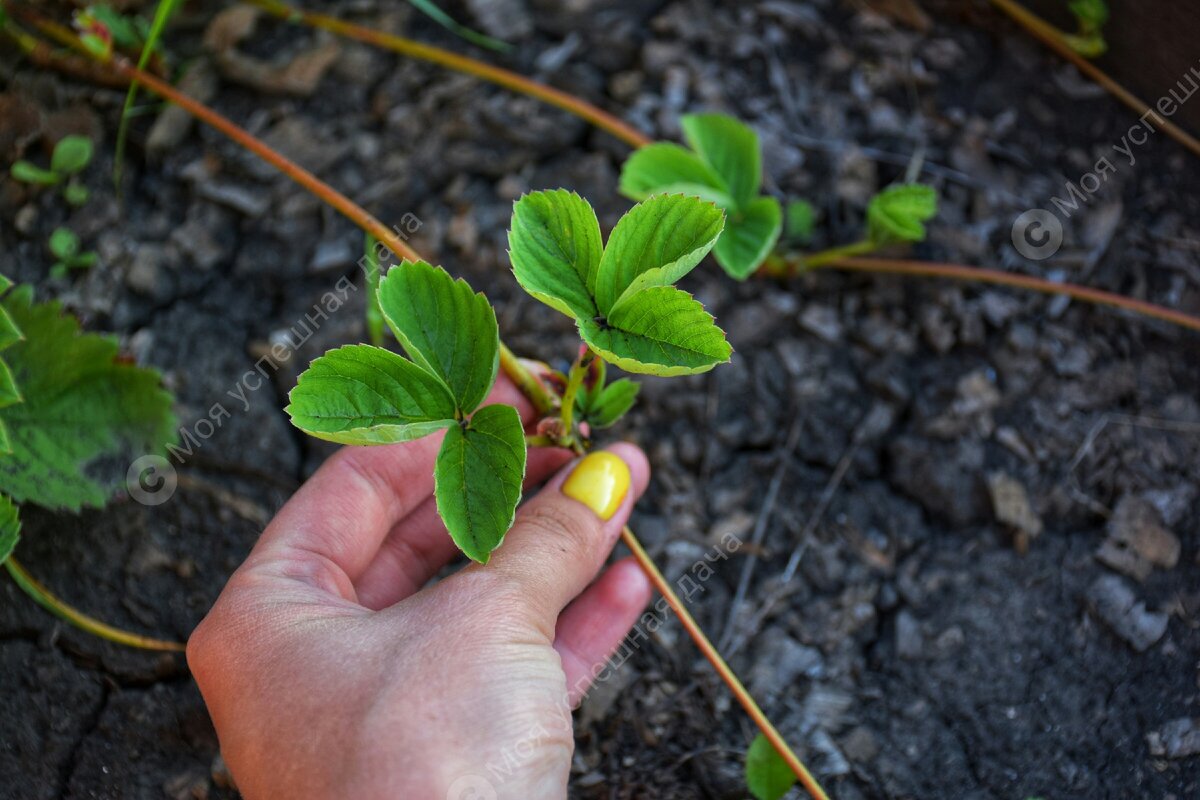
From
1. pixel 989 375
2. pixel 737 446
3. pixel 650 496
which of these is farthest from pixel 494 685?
pixel 989 375

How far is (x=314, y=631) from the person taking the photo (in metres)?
1.11

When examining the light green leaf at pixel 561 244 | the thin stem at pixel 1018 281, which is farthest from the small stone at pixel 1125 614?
the light green leaf at pixel 561 244

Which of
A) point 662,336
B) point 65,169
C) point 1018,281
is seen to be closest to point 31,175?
point 65,169

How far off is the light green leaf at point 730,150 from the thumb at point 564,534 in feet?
1.89

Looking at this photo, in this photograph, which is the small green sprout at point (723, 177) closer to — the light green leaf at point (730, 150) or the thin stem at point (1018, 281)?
the light green leaf at point (730, 150)

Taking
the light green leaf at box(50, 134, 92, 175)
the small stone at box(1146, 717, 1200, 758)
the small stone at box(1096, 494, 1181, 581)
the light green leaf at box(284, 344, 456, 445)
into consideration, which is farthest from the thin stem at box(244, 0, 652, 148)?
the small stone at box(1146, 717, 1200, 758)

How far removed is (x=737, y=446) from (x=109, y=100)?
1.43 metres

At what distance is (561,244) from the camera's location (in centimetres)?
115

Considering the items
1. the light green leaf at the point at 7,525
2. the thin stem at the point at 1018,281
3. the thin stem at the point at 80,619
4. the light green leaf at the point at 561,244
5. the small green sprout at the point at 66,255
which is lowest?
the thin stem at the point at 80,619

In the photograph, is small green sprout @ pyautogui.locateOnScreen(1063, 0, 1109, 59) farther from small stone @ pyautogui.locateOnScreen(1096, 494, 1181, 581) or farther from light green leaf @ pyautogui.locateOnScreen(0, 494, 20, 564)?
light green leaf @ pyautogui.locateOnScreen(0, 494, 20, 564)

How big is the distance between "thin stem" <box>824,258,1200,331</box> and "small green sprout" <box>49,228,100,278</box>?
1398mm

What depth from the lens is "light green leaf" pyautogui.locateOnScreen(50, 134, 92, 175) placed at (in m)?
1.83

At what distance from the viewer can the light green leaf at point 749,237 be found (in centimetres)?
151

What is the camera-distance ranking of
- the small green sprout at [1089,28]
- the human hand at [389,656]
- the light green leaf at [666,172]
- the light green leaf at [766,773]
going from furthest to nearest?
the small green sprout at [1089,28] < the light green leaf at [666,172] < the light green leaf at [766,773] < the human hand at [389,656]
